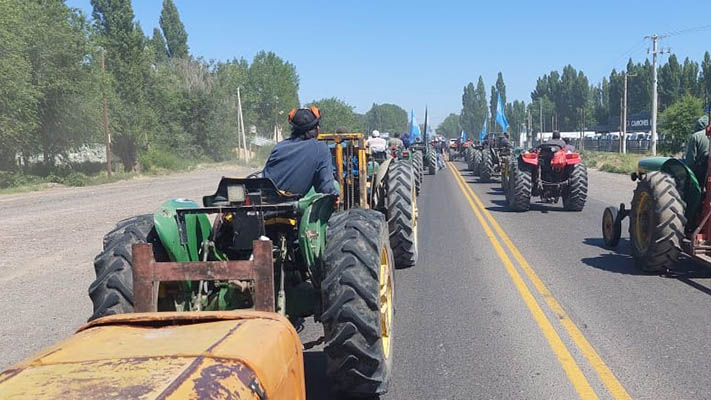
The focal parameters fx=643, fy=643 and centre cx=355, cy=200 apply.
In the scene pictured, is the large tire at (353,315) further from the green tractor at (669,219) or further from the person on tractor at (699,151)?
the person on tractor at (699,151)

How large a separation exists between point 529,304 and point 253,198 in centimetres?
357

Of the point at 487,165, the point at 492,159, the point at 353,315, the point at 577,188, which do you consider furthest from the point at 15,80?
the point at 353,315

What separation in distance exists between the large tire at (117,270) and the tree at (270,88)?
274 ft

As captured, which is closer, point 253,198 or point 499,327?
point 253,198

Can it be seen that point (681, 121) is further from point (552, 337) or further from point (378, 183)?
point (552, 337)

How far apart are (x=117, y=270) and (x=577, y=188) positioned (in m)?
12.7

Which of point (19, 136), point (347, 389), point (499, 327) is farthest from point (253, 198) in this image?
point (19, 136)

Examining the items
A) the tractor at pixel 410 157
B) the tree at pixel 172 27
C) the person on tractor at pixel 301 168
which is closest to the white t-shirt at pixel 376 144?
the tractor at pixel 410 157

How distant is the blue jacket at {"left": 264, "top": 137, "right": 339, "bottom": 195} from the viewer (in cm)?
501

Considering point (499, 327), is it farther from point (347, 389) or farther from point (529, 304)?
point (347, 389)

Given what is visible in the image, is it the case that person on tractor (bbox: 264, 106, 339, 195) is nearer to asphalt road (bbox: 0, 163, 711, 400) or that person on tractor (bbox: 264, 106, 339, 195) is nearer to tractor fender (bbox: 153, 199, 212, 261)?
tractor fender (bbox: 153, 199, 212, 261)

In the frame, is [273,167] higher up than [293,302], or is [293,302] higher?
[273,167]

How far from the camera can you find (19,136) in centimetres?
3002

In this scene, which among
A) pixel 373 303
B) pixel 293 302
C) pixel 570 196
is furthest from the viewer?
Result: pixel 570 196
